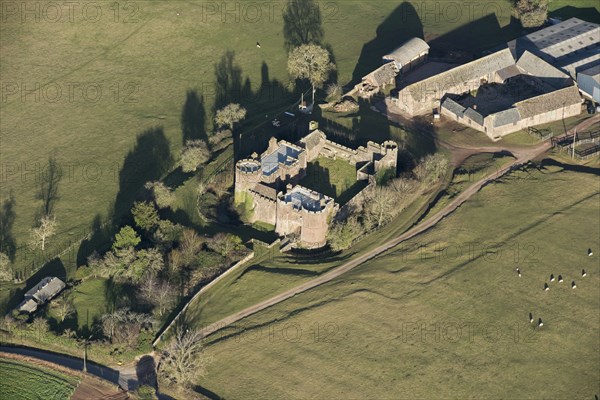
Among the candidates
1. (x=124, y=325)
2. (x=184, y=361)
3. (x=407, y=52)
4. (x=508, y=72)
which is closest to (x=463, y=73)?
(x=508, y=72)

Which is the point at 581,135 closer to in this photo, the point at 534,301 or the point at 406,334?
the point at 534,301

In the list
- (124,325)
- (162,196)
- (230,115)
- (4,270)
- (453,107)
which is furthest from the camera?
(230,115)

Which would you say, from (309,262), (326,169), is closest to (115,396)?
(309,262)

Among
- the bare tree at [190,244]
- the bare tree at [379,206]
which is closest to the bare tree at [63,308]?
the bare tree at [190,244]

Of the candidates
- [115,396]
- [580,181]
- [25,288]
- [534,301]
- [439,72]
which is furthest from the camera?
[439,72]

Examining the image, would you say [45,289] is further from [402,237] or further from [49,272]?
[402,237]

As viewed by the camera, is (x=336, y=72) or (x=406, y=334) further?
(x=336, y=72)

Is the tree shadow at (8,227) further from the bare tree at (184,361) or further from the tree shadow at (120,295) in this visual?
the bare tree at (184,361)

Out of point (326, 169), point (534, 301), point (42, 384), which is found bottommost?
point (42, 384)
